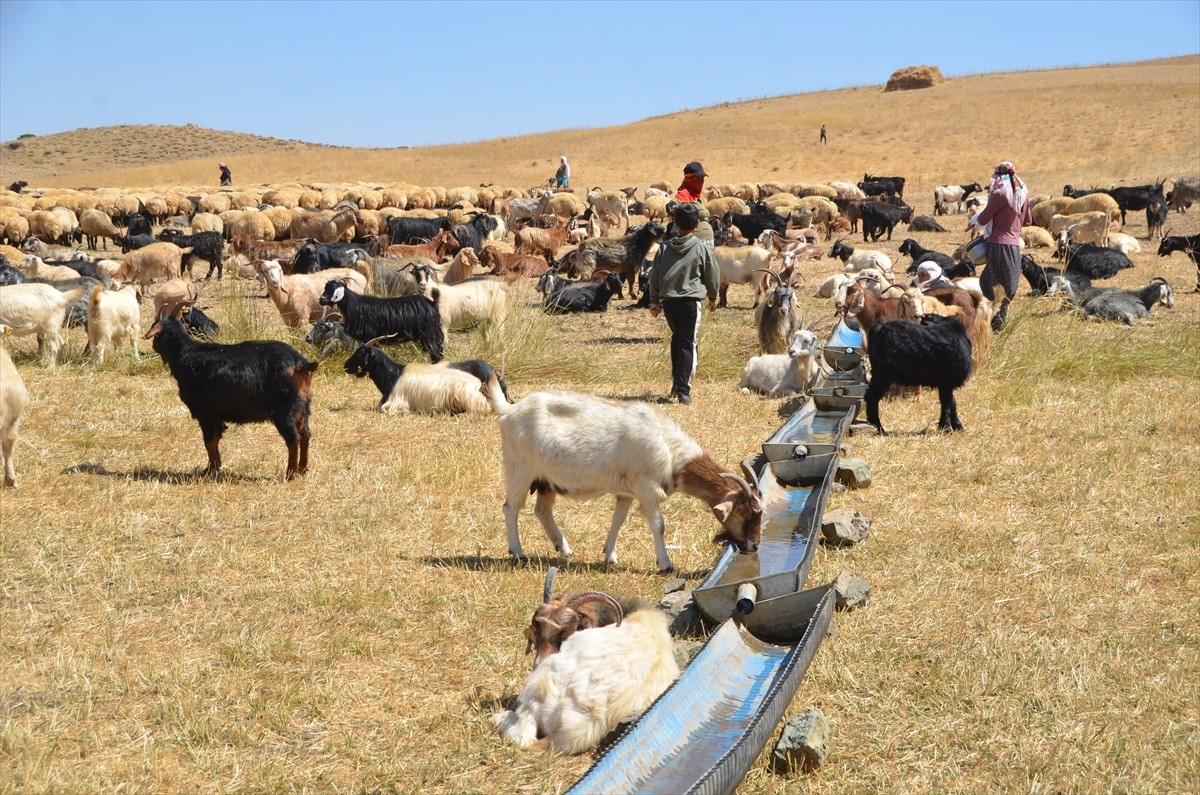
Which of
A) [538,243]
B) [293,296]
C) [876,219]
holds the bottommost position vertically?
[293,296]

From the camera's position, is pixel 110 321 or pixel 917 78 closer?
pixel 110 321

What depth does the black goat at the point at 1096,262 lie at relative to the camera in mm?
17828

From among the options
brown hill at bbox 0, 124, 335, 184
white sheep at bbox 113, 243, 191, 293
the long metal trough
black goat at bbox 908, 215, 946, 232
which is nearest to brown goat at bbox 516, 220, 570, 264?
white sheep at bbox 113, 243, 191, 293

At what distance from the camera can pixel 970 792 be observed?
3.77 meters

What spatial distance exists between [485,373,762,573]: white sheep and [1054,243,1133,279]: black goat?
1389 centimetres

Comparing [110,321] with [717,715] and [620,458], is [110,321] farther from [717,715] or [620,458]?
[717,715]

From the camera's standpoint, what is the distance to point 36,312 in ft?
38.2

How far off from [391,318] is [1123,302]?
904 centimetres

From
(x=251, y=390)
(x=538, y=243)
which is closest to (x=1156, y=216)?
(x=538, y=243)

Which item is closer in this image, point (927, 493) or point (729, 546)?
point (729, 546)

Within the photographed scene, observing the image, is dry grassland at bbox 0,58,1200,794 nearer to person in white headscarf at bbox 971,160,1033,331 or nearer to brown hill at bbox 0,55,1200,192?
person in white headscarf at bbox 971,160,1033,331

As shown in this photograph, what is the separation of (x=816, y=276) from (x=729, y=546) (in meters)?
14.2

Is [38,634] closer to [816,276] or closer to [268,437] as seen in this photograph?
[268,437]

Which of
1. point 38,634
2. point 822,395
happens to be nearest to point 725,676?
point 38,634
